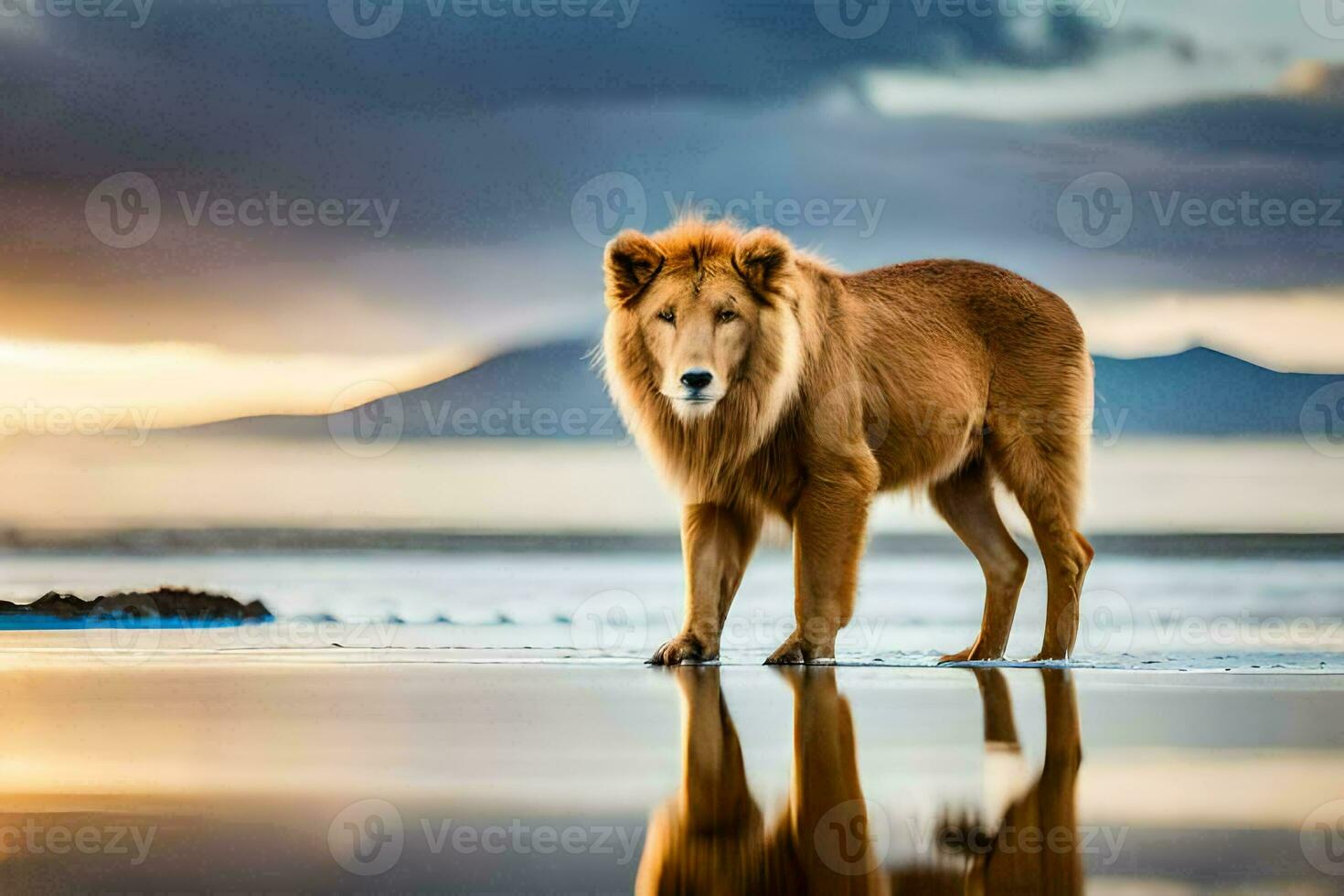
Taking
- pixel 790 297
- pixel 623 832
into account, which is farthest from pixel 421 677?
pixel 623 832

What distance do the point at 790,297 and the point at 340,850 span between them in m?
5.75

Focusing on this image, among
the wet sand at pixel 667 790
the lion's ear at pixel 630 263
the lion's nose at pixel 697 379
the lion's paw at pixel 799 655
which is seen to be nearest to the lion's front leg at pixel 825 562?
the lion's paw at pixel 799 655

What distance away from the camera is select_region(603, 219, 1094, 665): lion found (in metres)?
7.99

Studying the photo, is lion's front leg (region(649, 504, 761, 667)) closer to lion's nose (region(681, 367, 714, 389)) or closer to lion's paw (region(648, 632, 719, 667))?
lion's paw (region(648, 632, 719, 667))

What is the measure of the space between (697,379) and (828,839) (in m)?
4.77

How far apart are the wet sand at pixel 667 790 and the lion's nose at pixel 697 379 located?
1.87 metres

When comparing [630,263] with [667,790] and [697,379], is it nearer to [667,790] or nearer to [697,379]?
[697,379]

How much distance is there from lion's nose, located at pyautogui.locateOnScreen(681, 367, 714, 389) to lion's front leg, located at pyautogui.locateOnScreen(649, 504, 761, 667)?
1.15 meters

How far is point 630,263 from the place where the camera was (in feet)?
26.4

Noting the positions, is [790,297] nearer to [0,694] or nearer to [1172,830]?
[0,694]

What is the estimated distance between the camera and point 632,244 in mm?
7969

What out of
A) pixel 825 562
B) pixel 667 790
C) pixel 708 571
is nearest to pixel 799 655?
pixel 825 562

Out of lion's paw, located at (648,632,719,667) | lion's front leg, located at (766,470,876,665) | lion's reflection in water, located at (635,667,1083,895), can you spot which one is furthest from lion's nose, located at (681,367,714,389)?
lion's reflection in water, located at (635,667,1083,895)

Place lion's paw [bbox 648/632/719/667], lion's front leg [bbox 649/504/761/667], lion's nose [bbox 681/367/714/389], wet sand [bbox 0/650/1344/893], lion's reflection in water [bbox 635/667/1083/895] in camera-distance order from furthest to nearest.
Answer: lion's front leg [bbox 649/504/761/667] → lion's paw [bbox 648/632/719/667] → lion's nose [bbox 681/367/714/389] → wet sand [bbox 0/650/1344/893] → lion's reflection in water [bbox 635/667/1083/895]
